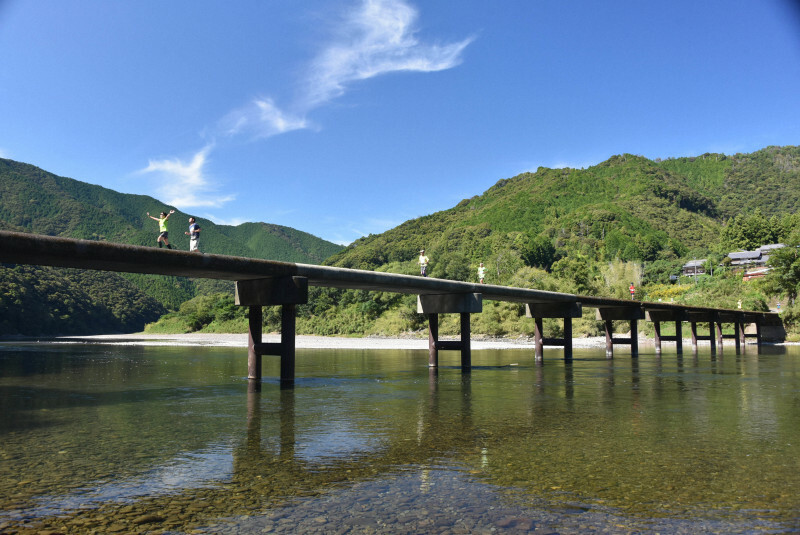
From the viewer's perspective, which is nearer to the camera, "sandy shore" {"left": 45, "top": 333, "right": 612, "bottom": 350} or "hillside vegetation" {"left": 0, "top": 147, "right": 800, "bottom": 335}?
"sandy shore" {"left": 45, "top": 333, "right": 612, "bottom": 350}

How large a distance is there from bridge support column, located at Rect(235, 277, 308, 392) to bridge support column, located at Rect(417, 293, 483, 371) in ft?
33.0

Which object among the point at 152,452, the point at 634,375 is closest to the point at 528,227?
the point at 634,375

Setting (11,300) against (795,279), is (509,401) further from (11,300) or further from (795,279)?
(11,300)

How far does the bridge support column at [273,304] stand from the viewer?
22406 mm

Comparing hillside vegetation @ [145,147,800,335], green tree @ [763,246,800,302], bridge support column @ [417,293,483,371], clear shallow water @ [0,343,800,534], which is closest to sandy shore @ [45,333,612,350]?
hillside vegetation @ [145,147,800,335]

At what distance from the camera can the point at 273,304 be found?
21.5 m

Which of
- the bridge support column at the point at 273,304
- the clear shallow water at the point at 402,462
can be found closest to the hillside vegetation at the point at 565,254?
the bridge support column at the point at 273,304

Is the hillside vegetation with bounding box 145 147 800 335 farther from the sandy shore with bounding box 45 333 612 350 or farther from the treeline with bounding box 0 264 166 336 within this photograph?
the treeline with bounding box 0 264 166 336

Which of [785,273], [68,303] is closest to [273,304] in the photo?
[785,273]

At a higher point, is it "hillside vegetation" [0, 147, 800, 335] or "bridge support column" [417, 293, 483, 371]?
"hillside vegetation" [0, 147, 800, 335]

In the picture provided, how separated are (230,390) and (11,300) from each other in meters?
121

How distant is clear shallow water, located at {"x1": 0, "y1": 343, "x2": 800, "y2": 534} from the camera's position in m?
7.20

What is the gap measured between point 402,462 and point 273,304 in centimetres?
1220

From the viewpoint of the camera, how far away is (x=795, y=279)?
71188mm
